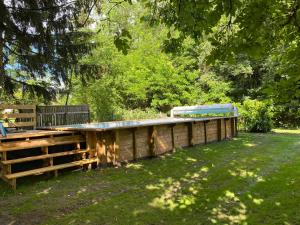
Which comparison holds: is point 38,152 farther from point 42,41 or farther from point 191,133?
point 191,133

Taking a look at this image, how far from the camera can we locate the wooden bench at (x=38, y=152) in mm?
5848

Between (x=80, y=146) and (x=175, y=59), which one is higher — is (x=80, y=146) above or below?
below

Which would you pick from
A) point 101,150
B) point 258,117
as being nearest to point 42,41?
point 101,150

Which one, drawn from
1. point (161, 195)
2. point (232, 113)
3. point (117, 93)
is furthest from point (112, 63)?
point (161, 195)

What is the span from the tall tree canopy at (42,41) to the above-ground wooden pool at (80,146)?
2.00 m

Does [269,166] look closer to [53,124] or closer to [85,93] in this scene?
[53,124]

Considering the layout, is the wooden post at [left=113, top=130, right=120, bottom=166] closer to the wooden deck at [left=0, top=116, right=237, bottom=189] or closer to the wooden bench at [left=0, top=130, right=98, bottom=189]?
the wooden deck at [left=0, top=116, right=237, bottom=189]

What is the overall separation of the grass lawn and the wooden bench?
0.83ft

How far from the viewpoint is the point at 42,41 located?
8.56 metres

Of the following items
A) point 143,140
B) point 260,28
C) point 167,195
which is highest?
point 260,28

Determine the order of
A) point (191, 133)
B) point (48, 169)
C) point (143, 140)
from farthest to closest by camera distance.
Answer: point (191, 133)
point (143, 140)
point (48, 169)

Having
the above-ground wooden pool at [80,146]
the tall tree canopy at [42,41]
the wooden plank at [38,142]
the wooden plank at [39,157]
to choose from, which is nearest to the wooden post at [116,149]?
the above-ground wooden pool at [80,146]

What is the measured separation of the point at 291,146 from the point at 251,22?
855cm

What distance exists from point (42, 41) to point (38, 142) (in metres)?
3.31
